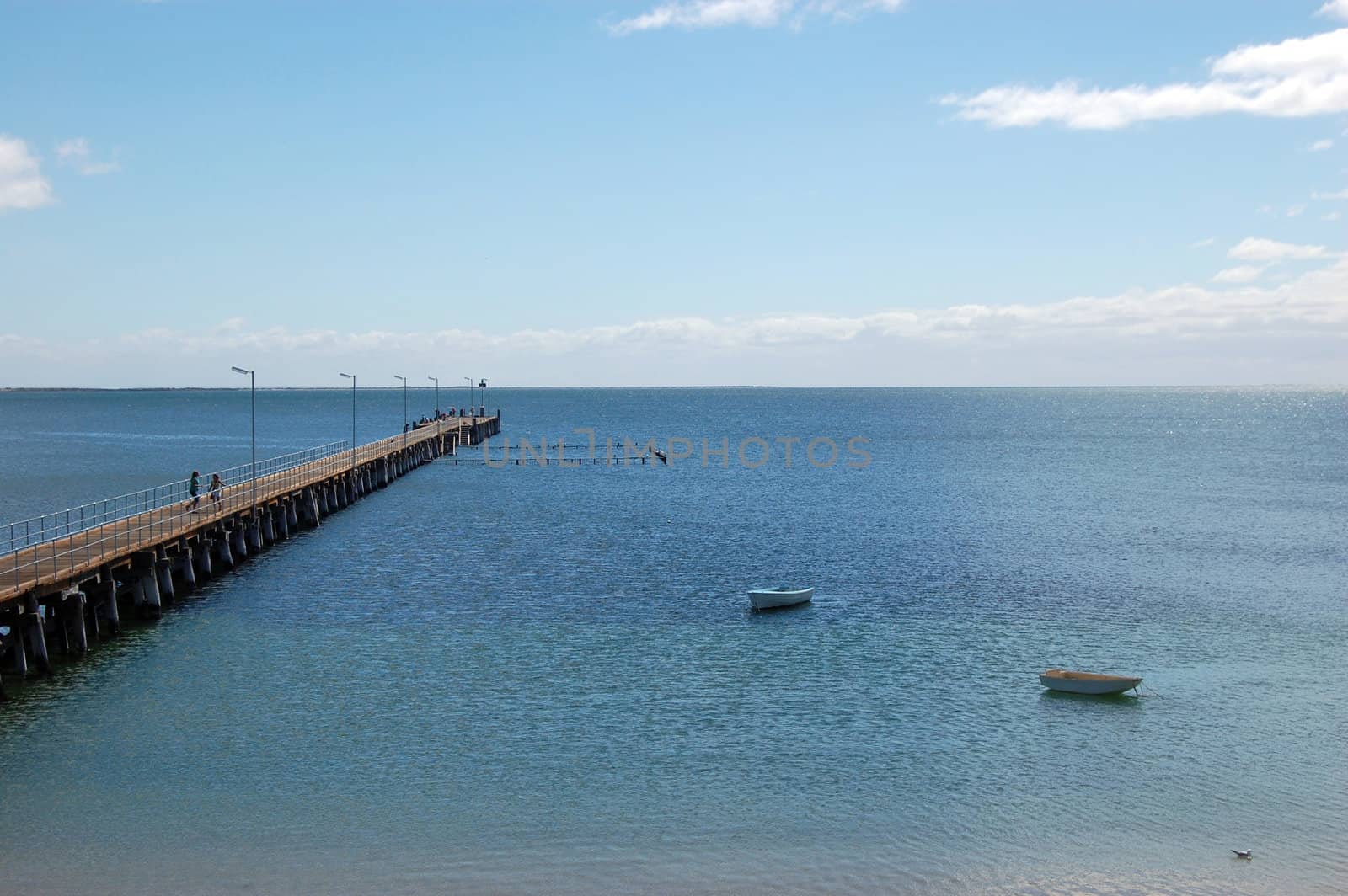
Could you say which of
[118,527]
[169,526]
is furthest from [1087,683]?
[118,527]

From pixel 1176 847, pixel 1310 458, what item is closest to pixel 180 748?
pixel 1176 847

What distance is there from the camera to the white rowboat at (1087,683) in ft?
105

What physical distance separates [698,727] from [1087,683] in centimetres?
1112

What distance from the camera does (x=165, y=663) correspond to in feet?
115

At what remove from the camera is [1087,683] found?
105 feet

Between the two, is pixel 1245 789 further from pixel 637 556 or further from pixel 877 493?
pixel 877 493

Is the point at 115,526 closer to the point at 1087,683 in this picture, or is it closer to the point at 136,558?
the point at 136,558

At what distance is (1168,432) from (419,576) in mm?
166643

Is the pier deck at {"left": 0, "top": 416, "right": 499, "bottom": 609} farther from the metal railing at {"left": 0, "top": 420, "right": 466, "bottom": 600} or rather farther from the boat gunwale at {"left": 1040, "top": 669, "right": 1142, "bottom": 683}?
the boat gunwale at {"left": 1040, "top": 669, "right": 1142, "bottom": 683}

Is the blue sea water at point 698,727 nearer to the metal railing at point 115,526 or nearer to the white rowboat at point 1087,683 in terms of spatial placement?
the white rowboat at point 1087,683

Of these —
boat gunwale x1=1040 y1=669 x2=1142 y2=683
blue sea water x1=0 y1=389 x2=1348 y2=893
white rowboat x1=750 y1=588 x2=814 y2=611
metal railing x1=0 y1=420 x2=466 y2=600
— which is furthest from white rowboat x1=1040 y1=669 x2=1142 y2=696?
metal railing x1=0 y1=420 x2=466 y2=600

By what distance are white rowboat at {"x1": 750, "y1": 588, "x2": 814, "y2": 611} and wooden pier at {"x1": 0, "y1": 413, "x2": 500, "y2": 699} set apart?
70.7 ft

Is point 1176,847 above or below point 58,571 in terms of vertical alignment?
below

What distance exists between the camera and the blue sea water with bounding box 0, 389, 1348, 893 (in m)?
21.7
